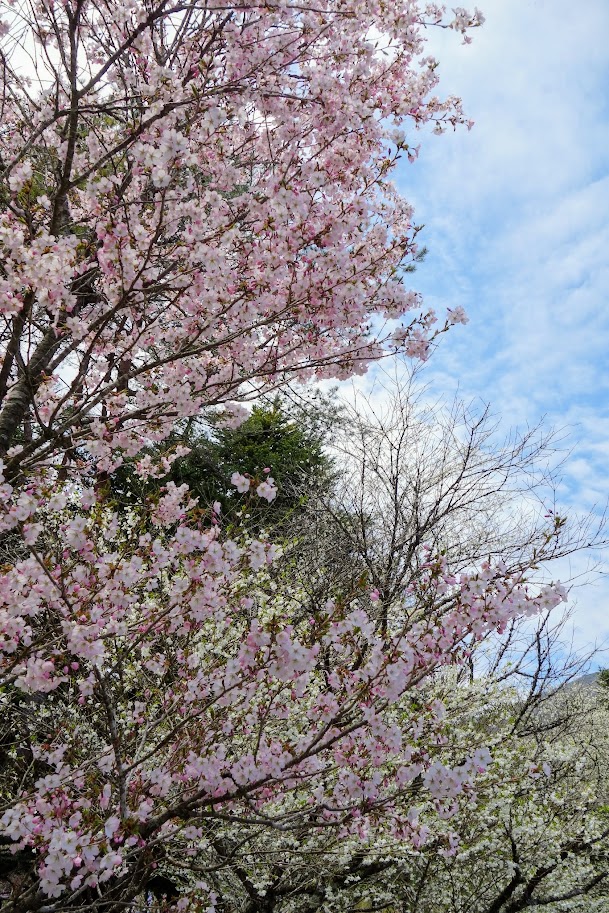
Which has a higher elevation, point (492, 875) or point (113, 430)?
point (113, 430)

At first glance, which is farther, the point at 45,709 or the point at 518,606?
the point at 45,709

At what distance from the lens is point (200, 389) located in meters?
3.69

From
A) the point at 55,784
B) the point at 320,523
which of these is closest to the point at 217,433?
the point at 320,523

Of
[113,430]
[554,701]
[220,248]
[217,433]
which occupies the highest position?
[217,433]

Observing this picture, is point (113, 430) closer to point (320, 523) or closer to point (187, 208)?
point (187, 208)

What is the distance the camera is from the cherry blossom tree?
280cm

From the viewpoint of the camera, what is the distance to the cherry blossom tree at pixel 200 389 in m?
2.80

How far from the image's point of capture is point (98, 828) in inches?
111

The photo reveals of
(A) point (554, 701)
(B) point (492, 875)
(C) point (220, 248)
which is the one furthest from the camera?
(A) point (554, 701)

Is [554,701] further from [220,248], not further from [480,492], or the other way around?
[220,248]

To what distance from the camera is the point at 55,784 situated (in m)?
2.97

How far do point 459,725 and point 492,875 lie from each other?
4.56 ft

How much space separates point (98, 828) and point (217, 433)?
9177 mm

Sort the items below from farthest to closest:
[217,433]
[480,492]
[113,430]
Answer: [217,433], [480,492], [113,430]
